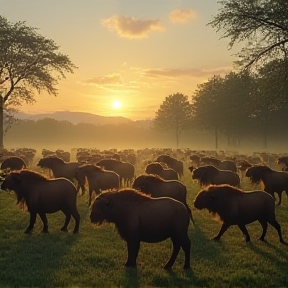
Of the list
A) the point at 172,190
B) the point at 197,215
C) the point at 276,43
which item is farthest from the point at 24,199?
the point at 276,43

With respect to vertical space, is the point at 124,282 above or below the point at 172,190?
below

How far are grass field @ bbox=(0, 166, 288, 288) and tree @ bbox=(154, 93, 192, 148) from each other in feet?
257

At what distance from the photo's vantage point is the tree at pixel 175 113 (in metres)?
91.7

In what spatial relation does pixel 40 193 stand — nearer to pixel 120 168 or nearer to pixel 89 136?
pixel 120 168

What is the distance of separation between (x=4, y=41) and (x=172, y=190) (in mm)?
30375

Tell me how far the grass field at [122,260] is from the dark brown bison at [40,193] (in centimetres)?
73

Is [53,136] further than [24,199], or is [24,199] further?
[53,136]

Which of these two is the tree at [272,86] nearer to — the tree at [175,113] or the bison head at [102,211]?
the bison head at [102,211]

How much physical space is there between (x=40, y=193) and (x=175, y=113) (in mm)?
80755

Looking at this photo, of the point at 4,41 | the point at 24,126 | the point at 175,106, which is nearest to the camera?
the point at 4,41

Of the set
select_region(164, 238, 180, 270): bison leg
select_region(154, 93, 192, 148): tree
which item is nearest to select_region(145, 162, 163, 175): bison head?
select_region(164, 238, 180, 270): bison leg

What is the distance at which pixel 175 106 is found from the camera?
9231 centimetres

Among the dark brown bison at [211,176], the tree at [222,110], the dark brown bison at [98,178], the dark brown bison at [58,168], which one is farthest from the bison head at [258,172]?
the tree at [222,110]

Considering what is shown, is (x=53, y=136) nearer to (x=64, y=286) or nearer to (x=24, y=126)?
(x=24, y=126)
